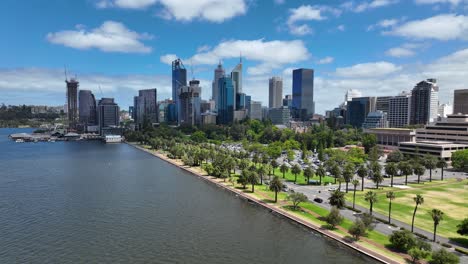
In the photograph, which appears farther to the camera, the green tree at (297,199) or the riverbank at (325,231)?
the green tree at (297,199)

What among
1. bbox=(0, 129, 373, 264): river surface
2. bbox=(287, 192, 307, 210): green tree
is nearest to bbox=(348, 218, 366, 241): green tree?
bbox=(0, 129, 373, 264): river surface

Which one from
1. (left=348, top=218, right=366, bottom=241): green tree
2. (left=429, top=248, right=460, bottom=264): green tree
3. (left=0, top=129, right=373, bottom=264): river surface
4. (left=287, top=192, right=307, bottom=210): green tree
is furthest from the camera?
(left=287, top=192, right=307, bottom=210): green tree

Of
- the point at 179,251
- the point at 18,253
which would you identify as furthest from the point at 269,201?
the point at 18,253

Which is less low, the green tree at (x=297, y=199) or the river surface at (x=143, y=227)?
the green tree at (x=297, y=199)

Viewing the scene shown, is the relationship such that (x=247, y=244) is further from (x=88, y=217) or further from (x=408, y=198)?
(x=408, y=198)

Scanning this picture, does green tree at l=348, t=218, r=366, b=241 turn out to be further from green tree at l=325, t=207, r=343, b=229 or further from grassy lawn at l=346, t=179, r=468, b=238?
grassy lawn at l=346, t=179, r=468, b=238

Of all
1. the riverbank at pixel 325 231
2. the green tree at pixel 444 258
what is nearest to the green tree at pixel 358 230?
the riverbank at pixel 325 231

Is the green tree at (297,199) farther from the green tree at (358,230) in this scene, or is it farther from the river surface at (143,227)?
the green tree at (358,230)
